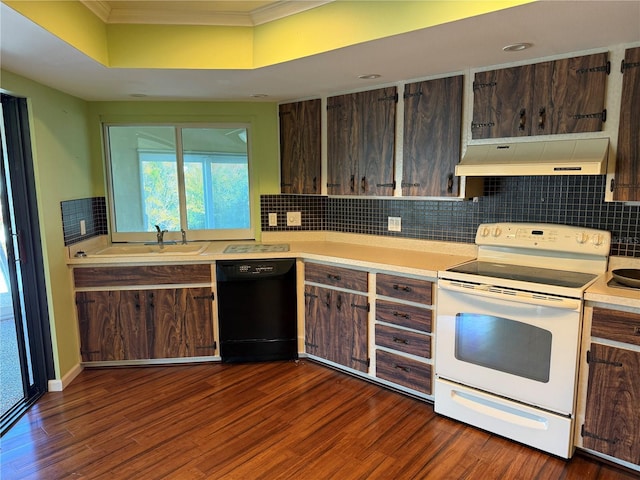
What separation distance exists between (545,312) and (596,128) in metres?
0.98

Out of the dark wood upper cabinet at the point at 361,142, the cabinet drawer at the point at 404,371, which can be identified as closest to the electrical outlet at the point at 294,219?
the dark wood upper cabinet at the point at 361,142

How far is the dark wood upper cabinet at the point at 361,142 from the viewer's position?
9.88 ft

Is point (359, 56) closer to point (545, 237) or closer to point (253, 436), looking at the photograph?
point (545, 237)

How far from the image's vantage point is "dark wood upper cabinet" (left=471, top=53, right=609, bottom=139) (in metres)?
2.20

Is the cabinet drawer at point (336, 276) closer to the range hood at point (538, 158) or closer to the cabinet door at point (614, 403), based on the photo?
the range hood at point (538, 158)

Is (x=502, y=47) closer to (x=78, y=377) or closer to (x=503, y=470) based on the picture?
(x=503, y=470)

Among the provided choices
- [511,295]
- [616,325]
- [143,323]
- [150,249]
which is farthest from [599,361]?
[150,249]

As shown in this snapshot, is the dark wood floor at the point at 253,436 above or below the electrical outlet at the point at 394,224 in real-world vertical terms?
below

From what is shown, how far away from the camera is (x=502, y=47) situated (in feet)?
7.08

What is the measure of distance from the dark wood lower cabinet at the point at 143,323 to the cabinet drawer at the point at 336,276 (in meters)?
0.78

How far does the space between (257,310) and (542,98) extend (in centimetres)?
230

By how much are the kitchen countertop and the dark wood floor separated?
845 millimetres

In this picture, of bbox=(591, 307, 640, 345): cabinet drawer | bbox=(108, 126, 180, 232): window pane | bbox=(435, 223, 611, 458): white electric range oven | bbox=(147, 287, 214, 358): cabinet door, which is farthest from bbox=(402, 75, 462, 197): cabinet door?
bbox=(108, 126, 180, 232): window pane

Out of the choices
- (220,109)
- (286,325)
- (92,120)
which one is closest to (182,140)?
(220,109)
